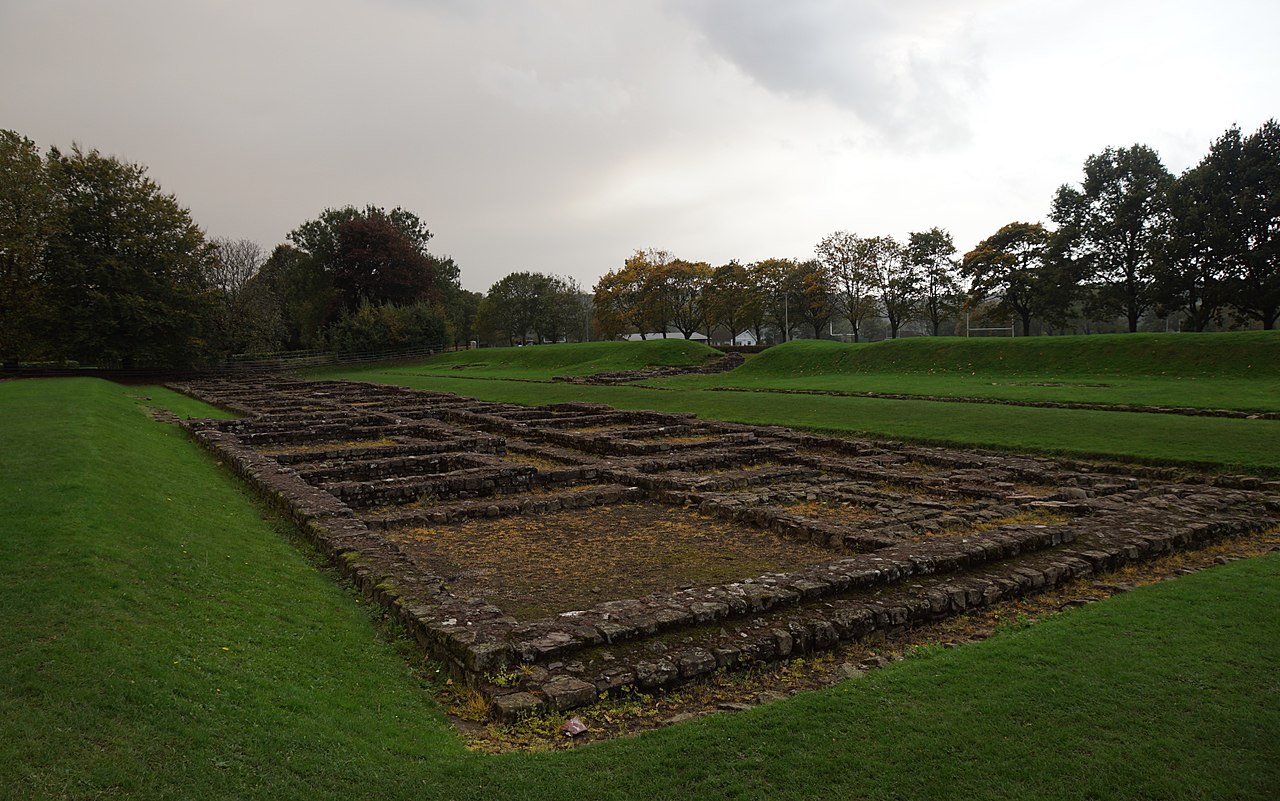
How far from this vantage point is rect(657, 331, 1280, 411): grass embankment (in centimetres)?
2206

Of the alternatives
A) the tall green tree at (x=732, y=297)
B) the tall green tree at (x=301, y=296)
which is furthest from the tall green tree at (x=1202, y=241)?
the tall green tree at (x=301, y=296)

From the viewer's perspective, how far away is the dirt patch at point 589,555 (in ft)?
23.7

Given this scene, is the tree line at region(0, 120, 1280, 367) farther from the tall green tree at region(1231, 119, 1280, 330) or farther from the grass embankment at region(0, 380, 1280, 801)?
the grass embankment at region(0, 380, 1280, 801)

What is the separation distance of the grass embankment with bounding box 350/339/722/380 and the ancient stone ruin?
3166 centimetres

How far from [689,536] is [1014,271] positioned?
168 feet

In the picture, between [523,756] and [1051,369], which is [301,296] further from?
[523,756]

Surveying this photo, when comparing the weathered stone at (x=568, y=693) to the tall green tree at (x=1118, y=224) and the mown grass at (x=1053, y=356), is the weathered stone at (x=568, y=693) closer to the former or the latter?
the mown grass at (x=1053, y=356)

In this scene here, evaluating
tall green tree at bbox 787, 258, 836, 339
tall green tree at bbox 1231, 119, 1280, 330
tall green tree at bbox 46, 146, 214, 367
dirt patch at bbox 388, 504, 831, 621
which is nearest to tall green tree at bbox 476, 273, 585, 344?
tall green tree at bbox 787, 258, 836, 339

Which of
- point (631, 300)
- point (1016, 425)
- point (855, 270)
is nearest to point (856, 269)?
point (855, 270)

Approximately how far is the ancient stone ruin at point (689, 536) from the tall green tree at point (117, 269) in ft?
104

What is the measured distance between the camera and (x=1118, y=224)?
151 ft

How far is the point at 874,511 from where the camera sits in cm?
1021

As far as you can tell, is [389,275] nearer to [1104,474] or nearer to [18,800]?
[1104,474]

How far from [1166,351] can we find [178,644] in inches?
1333
